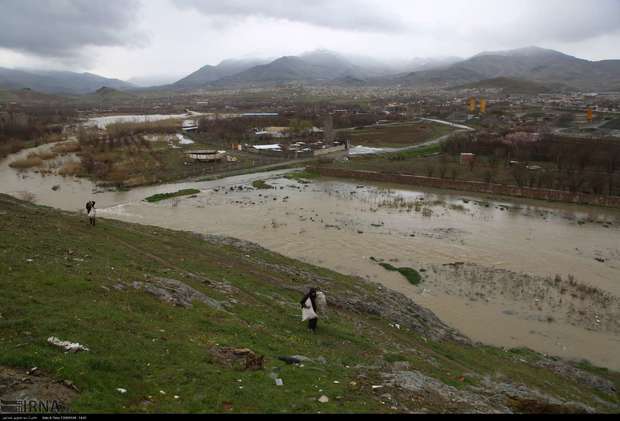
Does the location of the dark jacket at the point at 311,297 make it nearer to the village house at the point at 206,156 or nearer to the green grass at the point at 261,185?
the green grass at the point at 261,185

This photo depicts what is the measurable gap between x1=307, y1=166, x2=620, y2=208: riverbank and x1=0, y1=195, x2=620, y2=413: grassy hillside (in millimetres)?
29253

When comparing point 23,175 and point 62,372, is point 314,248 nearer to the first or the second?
point 62,372

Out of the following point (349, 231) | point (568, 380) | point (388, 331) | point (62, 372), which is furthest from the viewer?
point (349, 231)

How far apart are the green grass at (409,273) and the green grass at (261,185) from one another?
2432 centimetres

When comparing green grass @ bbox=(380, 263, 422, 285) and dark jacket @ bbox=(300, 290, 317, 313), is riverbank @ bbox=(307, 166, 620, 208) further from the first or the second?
dark jacket @ bbox=(300, 290, 317, 313)

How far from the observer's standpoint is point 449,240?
2958 cm

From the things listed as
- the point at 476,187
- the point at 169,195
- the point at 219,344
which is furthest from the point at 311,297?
the point at 476,187

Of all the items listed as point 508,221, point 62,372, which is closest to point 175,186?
point 508,221

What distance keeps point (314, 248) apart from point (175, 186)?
2502 centimetres

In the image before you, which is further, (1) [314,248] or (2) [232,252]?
(1) [314,248]

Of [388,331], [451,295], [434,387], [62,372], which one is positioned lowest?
[451,295]

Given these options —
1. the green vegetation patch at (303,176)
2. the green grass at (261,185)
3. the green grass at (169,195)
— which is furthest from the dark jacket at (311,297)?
the green vegetation patch at (303,176)

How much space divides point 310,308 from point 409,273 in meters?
12.5

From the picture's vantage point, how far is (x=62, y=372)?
7500mm
